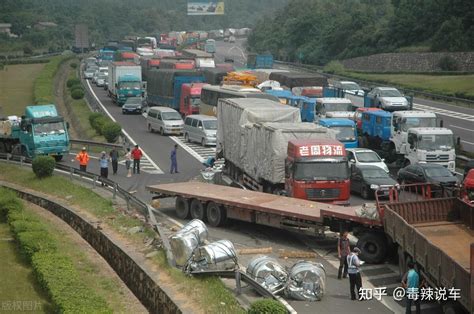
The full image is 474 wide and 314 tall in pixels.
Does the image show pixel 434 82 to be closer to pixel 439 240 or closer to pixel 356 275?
pixel 439 240

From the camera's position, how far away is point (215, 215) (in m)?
26.1

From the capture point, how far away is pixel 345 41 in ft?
344

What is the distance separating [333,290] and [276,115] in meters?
13.2

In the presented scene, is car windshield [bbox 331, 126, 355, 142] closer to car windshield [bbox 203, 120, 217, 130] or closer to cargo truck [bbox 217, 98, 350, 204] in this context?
cargo truck [bbox 217, 98, 350, 204]

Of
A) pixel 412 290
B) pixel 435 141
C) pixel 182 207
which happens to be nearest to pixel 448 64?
pixel 435 141

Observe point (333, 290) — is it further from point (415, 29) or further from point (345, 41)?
point (345, 41)

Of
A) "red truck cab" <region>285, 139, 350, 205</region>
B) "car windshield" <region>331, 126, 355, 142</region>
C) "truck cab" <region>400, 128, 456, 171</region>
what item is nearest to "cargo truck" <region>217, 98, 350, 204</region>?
"red truck cab" <region>285, 139, 350, 205</region>

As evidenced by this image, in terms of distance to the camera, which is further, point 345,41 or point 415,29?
point 345,41

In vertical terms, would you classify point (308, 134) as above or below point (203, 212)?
above

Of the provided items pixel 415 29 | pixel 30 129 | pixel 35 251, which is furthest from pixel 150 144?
pixel 415 29

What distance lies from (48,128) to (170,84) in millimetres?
20514

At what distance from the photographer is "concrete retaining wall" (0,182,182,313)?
748 inches

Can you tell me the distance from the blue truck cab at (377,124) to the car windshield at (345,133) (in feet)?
8.49

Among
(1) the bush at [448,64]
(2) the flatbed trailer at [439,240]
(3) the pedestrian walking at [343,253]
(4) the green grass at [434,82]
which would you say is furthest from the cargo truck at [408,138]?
(1) the bush at [448,64]
